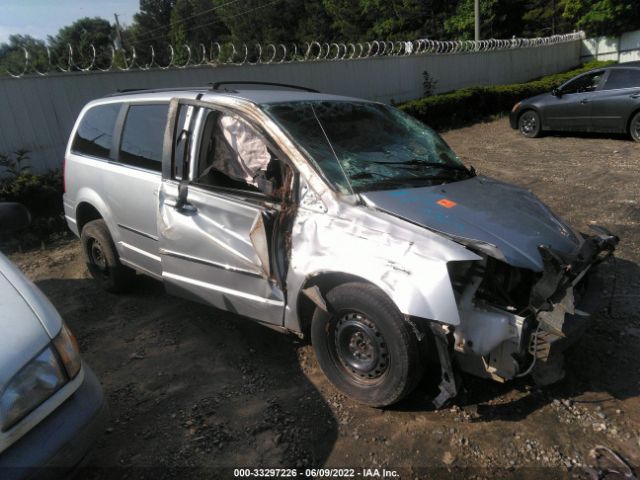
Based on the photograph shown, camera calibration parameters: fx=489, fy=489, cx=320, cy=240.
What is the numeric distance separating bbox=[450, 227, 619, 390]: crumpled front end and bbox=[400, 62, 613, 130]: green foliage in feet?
32.7

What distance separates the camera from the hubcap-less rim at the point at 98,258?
4.45 m

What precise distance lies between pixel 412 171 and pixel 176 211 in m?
1.65

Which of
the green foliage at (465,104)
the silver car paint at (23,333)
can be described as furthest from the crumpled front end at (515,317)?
the green foliage at (465,104)

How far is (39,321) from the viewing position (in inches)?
81.4

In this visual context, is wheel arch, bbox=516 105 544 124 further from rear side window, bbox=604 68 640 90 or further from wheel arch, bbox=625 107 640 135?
wheel arch, bbox=625 107 640 135

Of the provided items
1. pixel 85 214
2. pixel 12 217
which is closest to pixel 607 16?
pixel 85 214

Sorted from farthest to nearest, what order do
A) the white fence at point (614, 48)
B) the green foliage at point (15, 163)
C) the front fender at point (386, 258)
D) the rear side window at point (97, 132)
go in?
the white fence at point (614, 48) → the green foliage at point (15, 163) → the rear side window at point (97, 132) → the front fender at point (386, 258)

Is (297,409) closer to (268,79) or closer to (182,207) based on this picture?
(182,207)

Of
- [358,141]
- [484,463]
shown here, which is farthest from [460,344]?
[358,141]

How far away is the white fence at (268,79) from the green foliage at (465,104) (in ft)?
4.87

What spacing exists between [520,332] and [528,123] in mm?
10196

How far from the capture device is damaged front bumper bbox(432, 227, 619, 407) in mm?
2359

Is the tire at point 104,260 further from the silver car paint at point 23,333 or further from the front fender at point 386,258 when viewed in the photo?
the front fender at point 386,258

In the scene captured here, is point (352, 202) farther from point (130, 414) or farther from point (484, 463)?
point (130, 414)
